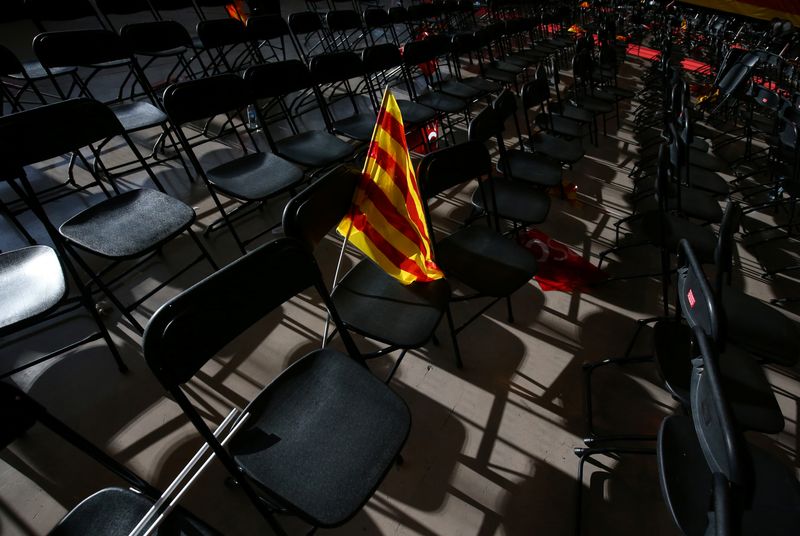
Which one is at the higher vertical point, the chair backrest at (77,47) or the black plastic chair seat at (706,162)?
the chair backrest at (77,47)

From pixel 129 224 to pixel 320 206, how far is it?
1.06m

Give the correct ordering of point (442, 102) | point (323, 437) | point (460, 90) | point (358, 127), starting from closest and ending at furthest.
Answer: point (323, 437)
point (358, 127)
point (442, 102)
point (460, 90)

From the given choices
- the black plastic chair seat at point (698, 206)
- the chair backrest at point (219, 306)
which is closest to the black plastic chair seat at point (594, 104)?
the black plastic chair seat at point (698, 206)

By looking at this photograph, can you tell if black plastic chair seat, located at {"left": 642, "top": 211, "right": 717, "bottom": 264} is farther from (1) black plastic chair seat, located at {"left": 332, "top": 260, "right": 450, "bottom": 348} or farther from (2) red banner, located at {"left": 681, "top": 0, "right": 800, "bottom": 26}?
(2) red banner, located at {"left": 681, "top": 0, "right": 800, "bottom": 26}

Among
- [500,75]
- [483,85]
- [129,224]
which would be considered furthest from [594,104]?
[129,224]

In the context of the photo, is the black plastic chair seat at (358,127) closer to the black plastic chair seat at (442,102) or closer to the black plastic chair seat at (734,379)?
the black plastic chair seat at (442,102)

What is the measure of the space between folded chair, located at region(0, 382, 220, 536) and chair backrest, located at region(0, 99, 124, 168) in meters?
1.24

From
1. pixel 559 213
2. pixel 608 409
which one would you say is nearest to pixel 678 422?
pixel 608 409

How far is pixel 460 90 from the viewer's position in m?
3.73

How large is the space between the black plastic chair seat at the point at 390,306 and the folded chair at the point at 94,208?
0.92 meters

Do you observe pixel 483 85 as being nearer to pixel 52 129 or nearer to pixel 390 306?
pixel 390 306

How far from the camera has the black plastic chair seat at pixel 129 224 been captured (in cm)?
160

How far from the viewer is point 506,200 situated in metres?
2.19

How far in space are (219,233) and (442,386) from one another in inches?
78.9
